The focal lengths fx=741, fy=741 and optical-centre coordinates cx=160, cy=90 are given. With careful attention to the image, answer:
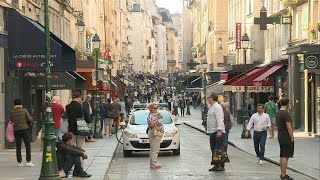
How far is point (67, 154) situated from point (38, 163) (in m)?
4.09

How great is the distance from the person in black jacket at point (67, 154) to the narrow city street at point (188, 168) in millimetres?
1564

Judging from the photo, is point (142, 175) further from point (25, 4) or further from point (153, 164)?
point (25, 4)

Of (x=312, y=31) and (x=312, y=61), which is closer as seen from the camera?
(x=312, y=61)

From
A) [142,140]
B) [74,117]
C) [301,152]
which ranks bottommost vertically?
[301,152]

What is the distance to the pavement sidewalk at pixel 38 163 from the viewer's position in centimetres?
1636

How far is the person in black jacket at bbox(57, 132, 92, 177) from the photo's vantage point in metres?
15.4

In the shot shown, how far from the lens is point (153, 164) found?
1905cm

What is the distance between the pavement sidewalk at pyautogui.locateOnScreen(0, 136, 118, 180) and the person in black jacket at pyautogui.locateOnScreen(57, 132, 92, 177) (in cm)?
63

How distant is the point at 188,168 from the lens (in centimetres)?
1928

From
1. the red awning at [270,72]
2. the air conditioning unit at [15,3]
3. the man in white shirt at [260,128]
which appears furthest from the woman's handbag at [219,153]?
the red awning at [270,72]

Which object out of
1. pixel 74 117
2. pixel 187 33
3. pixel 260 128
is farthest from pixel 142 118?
pixel 187 33

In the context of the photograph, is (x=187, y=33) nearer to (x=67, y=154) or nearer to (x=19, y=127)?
(x=19, y=127)

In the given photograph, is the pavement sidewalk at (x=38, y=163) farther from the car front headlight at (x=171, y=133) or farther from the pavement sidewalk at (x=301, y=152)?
the pavement sidewalk at (x=301, y=152)

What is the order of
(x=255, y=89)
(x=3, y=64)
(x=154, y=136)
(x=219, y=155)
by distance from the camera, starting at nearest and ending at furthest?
1. (x=219, y=155)
2. (x=154, y=136)
3. (x=3, y=64)
4. (x=255, y=89)
